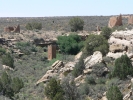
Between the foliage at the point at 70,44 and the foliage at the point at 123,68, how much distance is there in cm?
2255

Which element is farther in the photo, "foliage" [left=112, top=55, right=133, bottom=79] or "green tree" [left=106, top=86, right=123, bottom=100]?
"foliage" [left=112, top=55, right=133, bottom=79]

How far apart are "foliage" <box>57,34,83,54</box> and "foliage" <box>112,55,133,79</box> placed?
888 inches

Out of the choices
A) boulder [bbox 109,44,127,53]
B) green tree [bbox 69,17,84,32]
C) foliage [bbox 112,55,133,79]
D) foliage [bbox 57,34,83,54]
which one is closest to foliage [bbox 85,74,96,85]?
foliage [bbox 112,55,133,79]

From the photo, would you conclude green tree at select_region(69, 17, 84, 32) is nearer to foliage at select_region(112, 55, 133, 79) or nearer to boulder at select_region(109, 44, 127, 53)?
boulder at select_region(109, 44, 127, 53)

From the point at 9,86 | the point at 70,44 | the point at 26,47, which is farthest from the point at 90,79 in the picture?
the point at 26,47

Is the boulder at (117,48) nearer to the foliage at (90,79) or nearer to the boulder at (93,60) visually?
the boulder at (93,60)

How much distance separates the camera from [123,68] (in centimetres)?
2630

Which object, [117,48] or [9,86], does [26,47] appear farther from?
[9,86]

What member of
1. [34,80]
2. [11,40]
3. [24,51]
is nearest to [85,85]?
[34,80]

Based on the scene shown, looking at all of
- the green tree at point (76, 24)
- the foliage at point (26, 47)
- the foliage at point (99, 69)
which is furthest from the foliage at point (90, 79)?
the green tree at point (76, 24)

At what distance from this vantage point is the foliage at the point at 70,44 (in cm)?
4938

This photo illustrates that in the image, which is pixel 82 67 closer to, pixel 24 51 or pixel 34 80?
pixel 34 80

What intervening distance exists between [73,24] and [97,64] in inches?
1476

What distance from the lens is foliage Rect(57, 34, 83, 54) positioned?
162 ft
